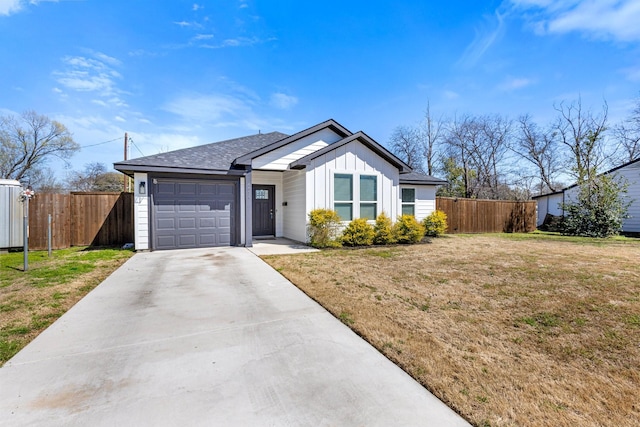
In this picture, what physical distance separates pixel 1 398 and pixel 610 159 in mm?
30920

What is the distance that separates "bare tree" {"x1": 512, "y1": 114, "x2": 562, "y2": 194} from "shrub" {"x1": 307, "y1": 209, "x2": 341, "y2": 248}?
24.9 metres

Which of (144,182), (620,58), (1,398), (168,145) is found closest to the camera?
(1,398)

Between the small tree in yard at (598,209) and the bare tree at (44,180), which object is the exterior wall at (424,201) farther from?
the bare tree at (44,180)

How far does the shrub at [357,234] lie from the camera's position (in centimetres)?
954

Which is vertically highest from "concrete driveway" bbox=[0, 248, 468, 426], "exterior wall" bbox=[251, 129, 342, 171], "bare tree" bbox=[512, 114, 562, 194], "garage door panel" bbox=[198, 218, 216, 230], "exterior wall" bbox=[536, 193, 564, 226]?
"bare tree" bbox=[512, 114, 562, 194]

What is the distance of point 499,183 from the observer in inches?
1059

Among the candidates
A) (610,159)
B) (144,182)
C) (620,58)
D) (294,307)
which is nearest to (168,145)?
(144,182)

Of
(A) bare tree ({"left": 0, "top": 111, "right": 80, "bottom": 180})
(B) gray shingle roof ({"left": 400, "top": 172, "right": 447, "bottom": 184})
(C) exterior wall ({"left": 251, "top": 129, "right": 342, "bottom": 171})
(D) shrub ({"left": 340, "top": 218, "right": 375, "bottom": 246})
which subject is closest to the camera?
(D) shrub ({"left": 340, "top": 218, "right": 375, "bottom": 246})

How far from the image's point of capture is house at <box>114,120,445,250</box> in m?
8.59

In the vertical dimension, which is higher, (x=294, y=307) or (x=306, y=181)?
(x=306, y=181)

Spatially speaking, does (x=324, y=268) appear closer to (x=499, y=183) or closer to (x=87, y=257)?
(x=87, y=257)

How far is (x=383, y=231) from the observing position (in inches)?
397

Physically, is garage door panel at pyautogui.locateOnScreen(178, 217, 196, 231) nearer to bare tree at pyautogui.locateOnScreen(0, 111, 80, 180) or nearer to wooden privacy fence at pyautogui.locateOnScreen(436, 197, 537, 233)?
wooden privacy fence at pyautogui.locateOnScreen(436, 197, 537, 233)

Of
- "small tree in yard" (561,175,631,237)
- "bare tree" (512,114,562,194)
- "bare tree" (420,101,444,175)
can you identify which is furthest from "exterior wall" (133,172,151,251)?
"bare tree" (512,114,562,194)
